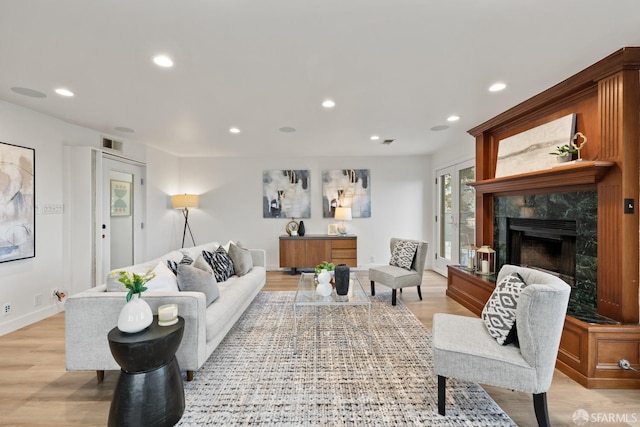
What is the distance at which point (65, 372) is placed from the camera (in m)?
2.21

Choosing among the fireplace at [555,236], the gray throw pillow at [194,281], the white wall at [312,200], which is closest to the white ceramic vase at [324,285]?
the gray throw pillow at [194,281]

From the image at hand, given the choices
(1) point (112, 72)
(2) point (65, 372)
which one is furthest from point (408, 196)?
(2) point (65, 372)

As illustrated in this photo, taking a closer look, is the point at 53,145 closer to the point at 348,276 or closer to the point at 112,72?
the point at 112,72

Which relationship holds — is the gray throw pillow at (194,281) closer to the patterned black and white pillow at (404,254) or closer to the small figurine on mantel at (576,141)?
the patterned black and white pillow at (404,254)

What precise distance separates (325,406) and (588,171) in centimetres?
265

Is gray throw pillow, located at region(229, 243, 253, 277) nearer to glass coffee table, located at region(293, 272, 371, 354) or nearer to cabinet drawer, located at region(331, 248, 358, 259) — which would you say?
glass coffee table, located at region(293, 272, 371, 354)

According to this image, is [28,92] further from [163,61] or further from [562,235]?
[562,235]

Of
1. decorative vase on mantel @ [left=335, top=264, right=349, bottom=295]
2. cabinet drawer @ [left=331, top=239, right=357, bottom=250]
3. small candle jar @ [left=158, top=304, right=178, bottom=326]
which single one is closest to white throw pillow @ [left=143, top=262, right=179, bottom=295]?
small candle jar @ [left=158, top=304, right=178, bottom=326]

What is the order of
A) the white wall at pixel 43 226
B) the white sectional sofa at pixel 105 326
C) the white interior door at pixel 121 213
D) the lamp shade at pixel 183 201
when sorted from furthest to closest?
1. the lamp shade at pixel 183 201
2. the white interior door at pixel 121 213
3. the white wall at pixel 43 226
4. the white sectional sofa at pixel 105 326

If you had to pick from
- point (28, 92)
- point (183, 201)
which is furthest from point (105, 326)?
point (183, 201)

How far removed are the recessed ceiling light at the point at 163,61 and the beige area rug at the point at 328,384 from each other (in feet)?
7.84

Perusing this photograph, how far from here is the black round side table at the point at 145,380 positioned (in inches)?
61.9

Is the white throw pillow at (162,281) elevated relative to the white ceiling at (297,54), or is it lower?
lower

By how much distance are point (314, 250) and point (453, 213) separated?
2636 millimetres
